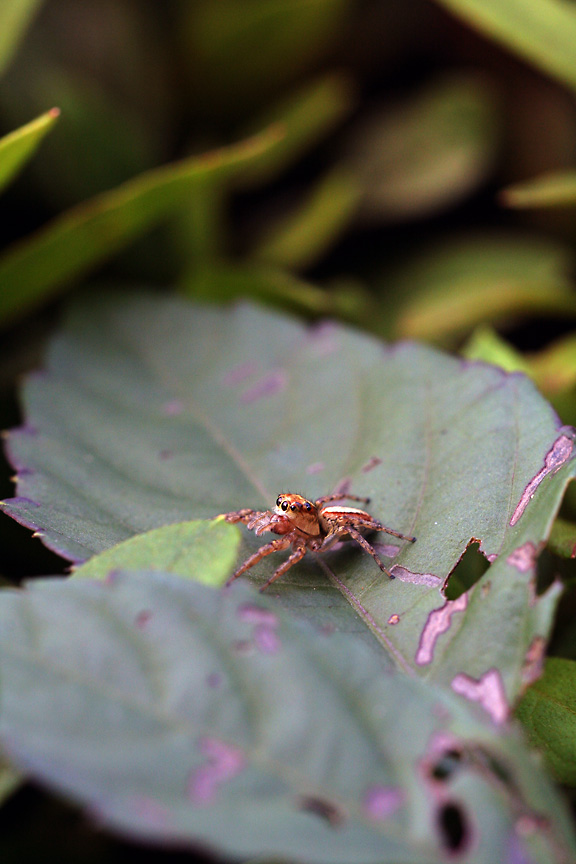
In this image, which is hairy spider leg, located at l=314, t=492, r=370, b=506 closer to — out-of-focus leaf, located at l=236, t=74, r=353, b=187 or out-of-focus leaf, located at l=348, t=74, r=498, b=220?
out-of-focus leaf, located at l=236, t=74, r=353, b=187

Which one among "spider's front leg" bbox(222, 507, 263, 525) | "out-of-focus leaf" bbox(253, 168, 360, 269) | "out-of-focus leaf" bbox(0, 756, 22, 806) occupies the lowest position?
"spider's front leg" bbox(222, 507, 263, 525)

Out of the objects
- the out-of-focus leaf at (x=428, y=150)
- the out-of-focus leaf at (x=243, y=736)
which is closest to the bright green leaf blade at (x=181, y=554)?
the out-of-focus leaf at (x=243, y=736)

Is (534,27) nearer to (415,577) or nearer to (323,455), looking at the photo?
(323,455)

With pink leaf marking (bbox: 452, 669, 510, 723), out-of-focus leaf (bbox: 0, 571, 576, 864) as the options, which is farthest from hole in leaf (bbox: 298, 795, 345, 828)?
pink leaf marking (bbox: 452, 669, 510, 723)

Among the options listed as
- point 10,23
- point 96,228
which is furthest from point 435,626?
point 10,23

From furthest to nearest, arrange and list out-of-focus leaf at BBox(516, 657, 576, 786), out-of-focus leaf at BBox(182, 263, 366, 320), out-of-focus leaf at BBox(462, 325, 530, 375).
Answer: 1. out-of-focus leaf at BBox(182, 263, 366, 320)
2. out-of-focus leaf at BBox(462, 325, 530, 375)
3. out-of-focus leaf at BBox(516, 657, 576, 786)

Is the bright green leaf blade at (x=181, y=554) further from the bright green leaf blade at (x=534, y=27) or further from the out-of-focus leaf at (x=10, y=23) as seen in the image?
the bright green leaf blade at (x=534, y=27)
